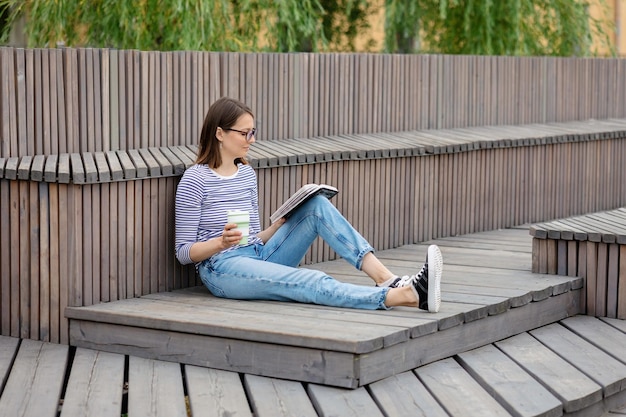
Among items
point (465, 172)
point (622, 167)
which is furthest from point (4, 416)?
point (622, 167)

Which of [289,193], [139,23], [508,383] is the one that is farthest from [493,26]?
[508,383]

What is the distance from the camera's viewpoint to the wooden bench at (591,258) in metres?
5.57

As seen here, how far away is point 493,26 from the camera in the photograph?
10.9m

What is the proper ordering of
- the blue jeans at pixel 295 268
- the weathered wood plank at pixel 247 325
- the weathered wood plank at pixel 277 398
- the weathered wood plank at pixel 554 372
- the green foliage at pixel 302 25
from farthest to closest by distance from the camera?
the green foliage at pixel 302 25, the blue jeans at pixel 295 268, the weathered wood plank at pixel 554 372, the weathered wood plank at pixel 247 325, the weathered wood plank at pixel 277 398

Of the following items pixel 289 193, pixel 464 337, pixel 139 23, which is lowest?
pixel 464 337

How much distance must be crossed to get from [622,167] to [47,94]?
194 inches

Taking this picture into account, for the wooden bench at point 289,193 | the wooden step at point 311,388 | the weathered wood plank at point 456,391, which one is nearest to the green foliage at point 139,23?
the wooden bench at point 289,193

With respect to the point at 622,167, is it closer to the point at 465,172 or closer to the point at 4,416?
the point at 465,172

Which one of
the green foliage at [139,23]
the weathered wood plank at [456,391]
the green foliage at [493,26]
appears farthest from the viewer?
the green foliage at [493,26]

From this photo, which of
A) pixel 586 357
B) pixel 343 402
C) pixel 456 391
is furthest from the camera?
pixel 586 357

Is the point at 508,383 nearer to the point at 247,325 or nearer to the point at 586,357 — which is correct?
the point at 586,357

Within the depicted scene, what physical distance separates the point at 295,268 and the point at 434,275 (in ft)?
2.25

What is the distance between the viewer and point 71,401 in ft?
13.4

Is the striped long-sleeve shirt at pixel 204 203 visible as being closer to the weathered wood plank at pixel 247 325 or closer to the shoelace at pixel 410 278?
the weathered wood plank at pixel 247 325
